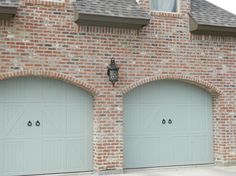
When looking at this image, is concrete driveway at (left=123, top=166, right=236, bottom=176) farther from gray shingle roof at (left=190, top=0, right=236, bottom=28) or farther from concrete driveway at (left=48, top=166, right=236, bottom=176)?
gray shingle roof at (left=190, top=0, right=236, bottom=28)

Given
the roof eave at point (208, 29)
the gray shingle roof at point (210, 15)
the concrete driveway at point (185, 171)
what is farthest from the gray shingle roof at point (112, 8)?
the concrete driveway at point (185, 171)

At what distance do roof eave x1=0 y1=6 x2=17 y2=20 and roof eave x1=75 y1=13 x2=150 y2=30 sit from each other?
157 cm

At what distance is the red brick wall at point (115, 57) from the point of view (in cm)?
942

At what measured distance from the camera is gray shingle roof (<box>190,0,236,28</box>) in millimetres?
11164

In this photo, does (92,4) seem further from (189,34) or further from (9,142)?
(9,142)

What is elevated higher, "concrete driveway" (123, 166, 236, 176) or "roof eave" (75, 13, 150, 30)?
"roof eave" (75, 13, 150, 30)

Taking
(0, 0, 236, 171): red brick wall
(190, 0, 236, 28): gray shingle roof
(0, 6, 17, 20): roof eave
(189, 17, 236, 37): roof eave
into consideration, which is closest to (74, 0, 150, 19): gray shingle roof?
(0, 0, 236, 171): red brick wall

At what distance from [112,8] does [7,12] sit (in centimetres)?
278

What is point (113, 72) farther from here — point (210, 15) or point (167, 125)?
point (210, 15)

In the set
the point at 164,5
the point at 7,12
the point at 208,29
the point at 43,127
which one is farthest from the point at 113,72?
the point at 208,29

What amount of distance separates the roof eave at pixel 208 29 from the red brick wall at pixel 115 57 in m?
0.17

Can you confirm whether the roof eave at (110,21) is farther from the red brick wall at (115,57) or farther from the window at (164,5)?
the window at (164,5)

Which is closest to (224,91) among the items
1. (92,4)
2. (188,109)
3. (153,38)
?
(188,109)

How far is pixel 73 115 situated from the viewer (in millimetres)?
10148
